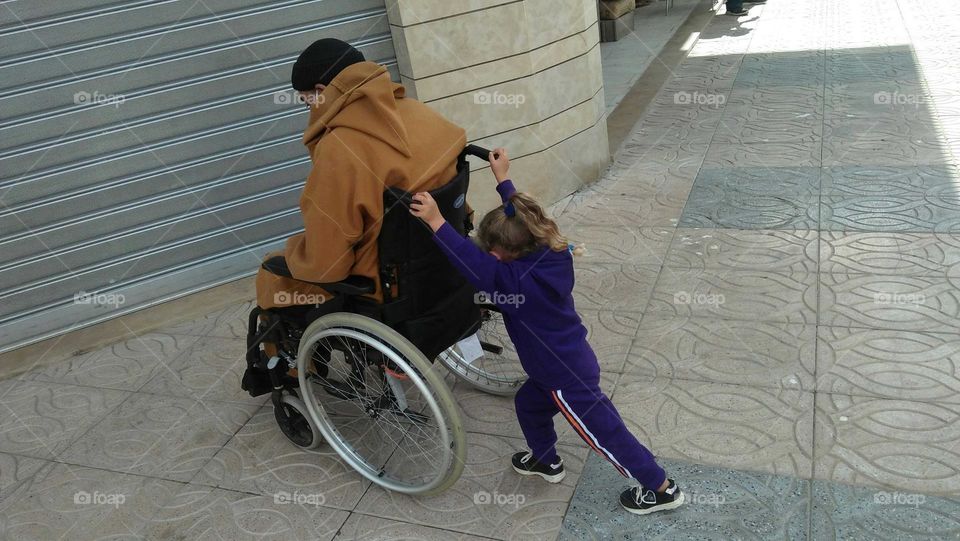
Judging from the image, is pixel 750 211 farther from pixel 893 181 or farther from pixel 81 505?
pixel 81 505

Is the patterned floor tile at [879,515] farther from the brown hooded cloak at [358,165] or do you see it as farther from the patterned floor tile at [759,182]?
the patterned floor tile at [759,182]

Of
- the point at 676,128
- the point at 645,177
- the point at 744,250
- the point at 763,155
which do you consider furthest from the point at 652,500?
the point at 676,128

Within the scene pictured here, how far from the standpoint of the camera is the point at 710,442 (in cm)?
294

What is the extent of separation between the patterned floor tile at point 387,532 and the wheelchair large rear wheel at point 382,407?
0.12 metres

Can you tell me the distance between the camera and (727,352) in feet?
11.3

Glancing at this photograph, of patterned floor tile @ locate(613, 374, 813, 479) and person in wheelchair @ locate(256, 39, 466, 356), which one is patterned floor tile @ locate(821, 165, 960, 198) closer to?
patterned floor tile @ locate(613, 374, 813, 479)

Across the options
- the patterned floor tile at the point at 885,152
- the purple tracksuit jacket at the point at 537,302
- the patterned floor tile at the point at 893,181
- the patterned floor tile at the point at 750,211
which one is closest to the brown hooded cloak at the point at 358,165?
the purple tracksuit jacket at the point at 537,302

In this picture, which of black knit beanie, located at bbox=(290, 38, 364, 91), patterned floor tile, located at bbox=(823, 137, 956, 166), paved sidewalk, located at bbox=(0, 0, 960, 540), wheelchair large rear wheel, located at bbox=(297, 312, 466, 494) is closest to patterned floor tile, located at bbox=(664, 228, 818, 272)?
paved sidewalk, located at bbox=(0, 0, 960, 540)

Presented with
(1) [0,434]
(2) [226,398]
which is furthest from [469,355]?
(1) [0,434]

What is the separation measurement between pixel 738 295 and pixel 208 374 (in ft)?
8.85

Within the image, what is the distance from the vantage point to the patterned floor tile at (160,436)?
3.26 m

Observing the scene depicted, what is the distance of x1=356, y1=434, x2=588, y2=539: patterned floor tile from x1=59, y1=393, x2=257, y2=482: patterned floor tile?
85cm

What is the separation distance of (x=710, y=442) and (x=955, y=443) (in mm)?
853

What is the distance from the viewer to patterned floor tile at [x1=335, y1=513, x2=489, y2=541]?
2691 millimetres
